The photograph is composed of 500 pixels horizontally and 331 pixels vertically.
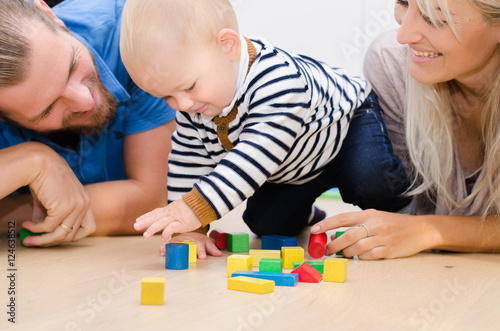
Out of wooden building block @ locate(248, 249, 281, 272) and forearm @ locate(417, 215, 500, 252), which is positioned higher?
forearm @ locate(417, 215, 500, 252)

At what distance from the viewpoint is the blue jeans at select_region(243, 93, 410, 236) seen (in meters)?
1.41

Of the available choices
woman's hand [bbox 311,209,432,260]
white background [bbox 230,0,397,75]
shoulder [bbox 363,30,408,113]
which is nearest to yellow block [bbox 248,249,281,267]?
woman's hand [bbox 311,209,432,260]

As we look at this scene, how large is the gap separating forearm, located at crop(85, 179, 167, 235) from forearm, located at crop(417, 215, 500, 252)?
68cm

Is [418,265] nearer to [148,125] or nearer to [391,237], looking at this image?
[391,237]

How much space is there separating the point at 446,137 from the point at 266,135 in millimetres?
443

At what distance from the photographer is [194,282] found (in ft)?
3.35

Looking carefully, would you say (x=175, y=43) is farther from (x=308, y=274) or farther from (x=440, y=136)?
(x=440, y=136)

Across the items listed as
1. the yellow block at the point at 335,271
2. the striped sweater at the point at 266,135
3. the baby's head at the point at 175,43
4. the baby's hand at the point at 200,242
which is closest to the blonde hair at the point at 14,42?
the baby's head at the point at 175,43

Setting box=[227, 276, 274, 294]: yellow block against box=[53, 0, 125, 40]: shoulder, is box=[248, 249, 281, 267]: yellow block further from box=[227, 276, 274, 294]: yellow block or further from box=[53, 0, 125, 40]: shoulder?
box=[53, 0, 125, 40]: shoulder

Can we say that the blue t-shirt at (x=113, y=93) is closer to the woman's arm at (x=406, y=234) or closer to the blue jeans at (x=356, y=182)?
the blue jeans at (x=356, y=182)

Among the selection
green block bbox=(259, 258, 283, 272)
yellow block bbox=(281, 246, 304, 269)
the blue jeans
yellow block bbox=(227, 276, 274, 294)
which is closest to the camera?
yellow block bbox=(227, 276, 274, 294)

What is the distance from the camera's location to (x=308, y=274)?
1.02 meters

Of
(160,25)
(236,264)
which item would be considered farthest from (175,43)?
(236,264)

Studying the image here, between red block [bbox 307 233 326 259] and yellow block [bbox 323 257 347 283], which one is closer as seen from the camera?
yellow block [bbox 323 257 347 283]
